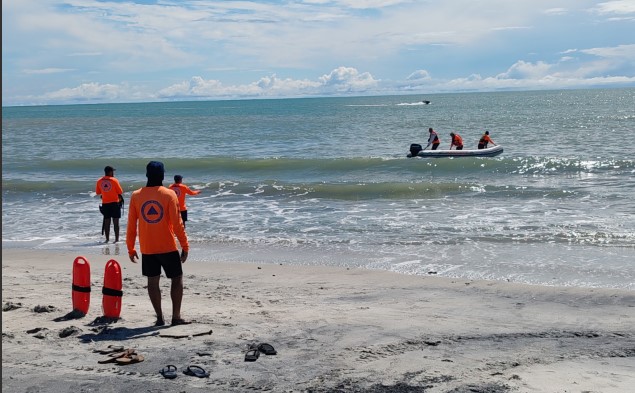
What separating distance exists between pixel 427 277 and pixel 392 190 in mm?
11404

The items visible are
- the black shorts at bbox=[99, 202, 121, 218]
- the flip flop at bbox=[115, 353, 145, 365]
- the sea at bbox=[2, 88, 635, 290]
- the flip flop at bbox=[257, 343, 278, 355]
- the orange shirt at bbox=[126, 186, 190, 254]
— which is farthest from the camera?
the black shorts at bbox=[99, 202, 121, 218]

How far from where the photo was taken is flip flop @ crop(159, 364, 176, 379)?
5504 mm

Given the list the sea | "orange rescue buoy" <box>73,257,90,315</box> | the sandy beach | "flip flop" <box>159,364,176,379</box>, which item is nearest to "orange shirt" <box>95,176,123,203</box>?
the sea

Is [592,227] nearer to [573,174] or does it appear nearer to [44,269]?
[44,269]

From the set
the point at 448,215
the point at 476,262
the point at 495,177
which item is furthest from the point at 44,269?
the point at 495,177

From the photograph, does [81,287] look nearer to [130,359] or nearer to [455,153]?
[130,359]

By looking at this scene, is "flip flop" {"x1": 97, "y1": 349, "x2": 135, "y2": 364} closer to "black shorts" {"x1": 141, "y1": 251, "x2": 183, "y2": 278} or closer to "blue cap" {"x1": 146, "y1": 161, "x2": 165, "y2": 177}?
"black shorts" {"x1": 141, "y1": 251, "x2": 183, "y2": 278}

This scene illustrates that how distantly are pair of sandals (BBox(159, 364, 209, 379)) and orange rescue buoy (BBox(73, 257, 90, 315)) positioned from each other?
198cm

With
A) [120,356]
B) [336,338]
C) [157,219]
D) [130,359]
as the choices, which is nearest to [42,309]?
[157,219]

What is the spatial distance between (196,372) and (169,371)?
0.21 meters

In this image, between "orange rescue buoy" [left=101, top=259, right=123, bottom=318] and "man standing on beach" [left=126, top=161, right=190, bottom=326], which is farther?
"orange rescue buoy" [left=101, top=259, right=123, bottom=318]

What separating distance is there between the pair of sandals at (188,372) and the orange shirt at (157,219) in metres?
1.38

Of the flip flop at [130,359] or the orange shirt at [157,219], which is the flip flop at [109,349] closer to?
the flip flop at [130,359]

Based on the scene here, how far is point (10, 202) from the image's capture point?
20203mm
